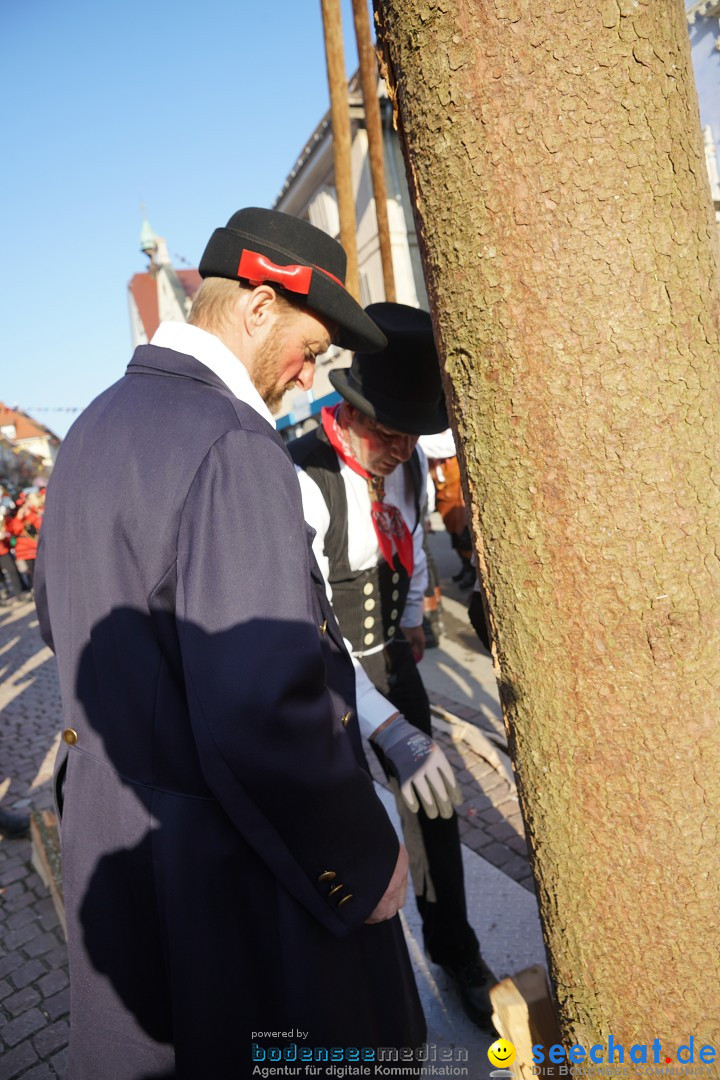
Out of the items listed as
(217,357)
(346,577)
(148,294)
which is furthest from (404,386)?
(148,294)

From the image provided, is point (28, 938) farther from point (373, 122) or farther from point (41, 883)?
point (373, 122)

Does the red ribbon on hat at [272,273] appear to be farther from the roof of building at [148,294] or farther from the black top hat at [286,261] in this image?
the roof of building at [148,294]

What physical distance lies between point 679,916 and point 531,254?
83 centimetres

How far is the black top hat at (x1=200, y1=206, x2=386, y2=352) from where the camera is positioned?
4.63 ft

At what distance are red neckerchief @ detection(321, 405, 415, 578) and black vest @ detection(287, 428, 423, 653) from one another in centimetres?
3

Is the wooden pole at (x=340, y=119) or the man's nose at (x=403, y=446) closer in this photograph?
the man's nose at (x=403, y=446)

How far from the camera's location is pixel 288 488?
3.85 feet

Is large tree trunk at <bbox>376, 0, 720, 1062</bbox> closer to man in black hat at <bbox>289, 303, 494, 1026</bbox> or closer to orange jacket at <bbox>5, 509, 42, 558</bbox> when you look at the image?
man in black hat at <bbox>289, 303, 494, 1026</bbox>

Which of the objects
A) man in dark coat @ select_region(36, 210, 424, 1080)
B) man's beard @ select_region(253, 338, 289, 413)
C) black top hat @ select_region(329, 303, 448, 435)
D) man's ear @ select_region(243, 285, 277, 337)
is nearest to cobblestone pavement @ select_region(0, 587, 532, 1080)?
man in dark coat @ select_region(36, 210, 424, 1080)

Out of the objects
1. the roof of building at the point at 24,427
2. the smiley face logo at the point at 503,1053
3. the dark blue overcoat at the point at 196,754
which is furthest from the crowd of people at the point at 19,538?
the roof of building at the point at 24,427

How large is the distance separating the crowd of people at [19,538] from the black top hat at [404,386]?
11451mm

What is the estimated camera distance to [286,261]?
143cm

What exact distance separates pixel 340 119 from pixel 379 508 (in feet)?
16.9

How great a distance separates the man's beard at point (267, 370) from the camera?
1.42 metres
